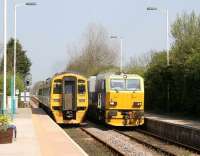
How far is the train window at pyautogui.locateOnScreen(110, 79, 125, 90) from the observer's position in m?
30.3

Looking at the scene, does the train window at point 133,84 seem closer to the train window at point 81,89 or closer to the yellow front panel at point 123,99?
the yellow front panel at point 123,99

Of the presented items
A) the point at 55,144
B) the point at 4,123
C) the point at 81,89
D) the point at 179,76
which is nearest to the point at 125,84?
the point at 81,89

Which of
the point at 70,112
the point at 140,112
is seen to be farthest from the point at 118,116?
the point at 70,112

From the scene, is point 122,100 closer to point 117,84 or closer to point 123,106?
point 123,106

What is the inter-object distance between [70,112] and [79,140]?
7.46 meters

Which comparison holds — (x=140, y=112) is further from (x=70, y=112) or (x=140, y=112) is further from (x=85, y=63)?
(x=85, y=63)

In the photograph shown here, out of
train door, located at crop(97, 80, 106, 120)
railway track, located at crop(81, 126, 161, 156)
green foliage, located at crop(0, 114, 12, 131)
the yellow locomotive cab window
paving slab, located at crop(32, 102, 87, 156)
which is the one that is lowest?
railway track, located at crop(81, 126, 161, 156)

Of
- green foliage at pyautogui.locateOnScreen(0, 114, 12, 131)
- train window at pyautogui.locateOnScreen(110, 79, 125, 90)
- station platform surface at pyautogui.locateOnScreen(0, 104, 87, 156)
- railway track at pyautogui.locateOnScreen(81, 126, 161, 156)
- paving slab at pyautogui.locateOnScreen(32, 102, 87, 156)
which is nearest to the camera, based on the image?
station platform surface at pyautogui.locateOnScreen(0, 104, 87, 156)

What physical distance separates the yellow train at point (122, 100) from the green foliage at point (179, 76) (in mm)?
4832

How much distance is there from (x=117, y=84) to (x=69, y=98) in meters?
3.48

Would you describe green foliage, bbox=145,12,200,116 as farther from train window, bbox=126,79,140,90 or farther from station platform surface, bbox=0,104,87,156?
station platform surface, bbox=0,104,87,156

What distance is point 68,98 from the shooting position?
107ft

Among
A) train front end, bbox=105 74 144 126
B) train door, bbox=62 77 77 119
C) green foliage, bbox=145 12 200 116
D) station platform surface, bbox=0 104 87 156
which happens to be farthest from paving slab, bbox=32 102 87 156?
green foliage, bbox=145 12 200 116

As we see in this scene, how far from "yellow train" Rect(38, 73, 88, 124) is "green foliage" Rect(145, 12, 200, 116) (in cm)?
661
